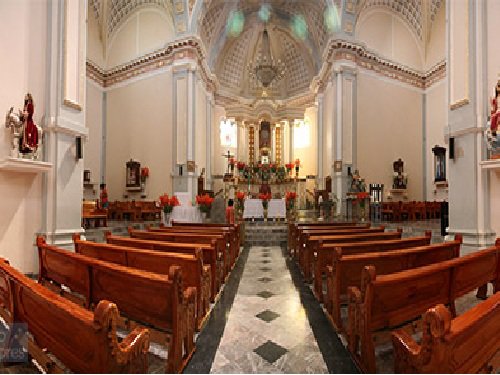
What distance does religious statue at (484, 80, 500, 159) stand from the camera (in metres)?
4.30

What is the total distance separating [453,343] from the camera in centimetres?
124

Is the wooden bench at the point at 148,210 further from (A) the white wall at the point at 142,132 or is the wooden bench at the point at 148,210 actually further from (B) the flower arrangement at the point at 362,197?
(B) the flower arrangement at the point at 362,197

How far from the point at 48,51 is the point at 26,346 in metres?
4.52

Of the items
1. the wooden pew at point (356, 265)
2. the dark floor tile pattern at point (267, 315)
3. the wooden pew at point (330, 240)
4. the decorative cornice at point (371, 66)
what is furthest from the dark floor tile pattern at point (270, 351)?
the decorative cornice at point (371, 66)

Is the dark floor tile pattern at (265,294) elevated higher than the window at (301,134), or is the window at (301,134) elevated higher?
the window at (301,134)

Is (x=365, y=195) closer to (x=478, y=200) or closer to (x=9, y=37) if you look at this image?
(x=478, y=200)

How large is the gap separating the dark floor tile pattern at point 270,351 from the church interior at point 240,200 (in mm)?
22

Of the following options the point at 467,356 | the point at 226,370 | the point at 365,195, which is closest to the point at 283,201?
the point at 365,195

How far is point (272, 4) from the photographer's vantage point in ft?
48.5

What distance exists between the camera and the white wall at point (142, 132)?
12.3m

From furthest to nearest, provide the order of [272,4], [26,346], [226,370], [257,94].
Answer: [257,94] → [272,4] → [226,370] → [26,346]

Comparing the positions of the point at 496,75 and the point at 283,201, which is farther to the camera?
the point at 283,201

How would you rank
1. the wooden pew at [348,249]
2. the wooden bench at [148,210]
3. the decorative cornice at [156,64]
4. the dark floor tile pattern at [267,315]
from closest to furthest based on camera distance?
1. the dark floor tile pattern at [267,315]
2. the wooden pew at [348,249]
3. the wooden bench at [148,210]
4. the decorative cornice at [156,64]

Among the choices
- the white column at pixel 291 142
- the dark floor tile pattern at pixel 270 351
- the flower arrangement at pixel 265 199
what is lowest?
the dark floor tile pattern at pixel 270 351
